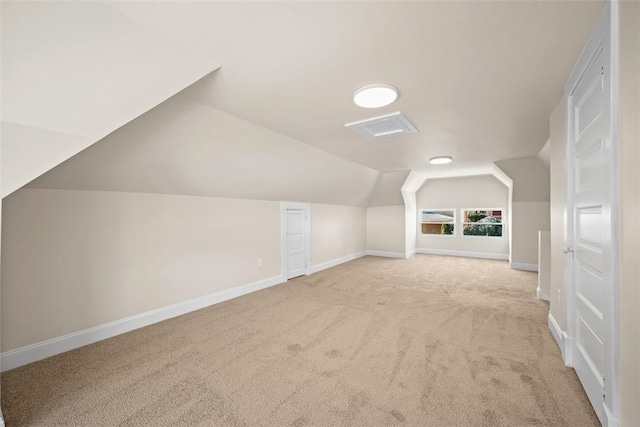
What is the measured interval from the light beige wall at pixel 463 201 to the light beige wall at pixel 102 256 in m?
6.27

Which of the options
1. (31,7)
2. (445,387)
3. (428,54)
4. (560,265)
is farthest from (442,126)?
(31,7)

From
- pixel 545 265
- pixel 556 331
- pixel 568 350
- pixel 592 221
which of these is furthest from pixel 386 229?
pixel 592 221

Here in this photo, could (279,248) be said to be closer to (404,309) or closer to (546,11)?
(404,309)

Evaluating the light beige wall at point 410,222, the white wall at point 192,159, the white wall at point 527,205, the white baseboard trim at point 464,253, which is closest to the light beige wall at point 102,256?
the white wall at point 192,159

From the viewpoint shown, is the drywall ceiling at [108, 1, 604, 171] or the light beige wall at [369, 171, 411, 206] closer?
the drywall ceiling at [108, 1, 604, 171]

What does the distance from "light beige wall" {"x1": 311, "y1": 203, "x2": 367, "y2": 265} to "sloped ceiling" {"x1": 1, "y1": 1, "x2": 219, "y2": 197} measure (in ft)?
13.9

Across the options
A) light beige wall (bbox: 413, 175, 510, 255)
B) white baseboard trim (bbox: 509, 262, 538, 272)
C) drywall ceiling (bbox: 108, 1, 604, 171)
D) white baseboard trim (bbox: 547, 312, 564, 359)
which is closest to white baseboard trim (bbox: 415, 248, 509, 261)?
light beige wall (bbox: 413, 175, 510, 255)

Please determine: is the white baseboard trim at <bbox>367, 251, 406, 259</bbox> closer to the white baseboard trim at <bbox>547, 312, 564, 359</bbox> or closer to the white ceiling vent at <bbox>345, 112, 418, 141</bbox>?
the white baseboard trim at <bbox>547, 312, 564, 359</bbox>

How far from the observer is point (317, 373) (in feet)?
6.66

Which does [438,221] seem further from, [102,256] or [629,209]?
[102,256]

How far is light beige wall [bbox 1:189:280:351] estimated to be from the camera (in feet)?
7.17

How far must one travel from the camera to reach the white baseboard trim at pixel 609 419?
1.32 meters

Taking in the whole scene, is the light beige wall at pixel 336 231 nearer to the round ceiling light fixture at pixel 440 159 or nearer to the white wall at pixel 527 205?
the round ceiling light fixture at pixel 440 159

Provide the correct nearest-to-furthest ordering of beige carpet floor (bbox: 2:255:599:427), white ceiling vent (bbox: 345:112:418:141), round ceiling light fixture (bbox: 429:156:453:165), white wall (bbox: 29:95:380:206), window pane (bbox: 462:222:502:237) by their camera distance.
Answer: beige carpet floor (bbox: 2:255:599:427) < white wall (bbox: 29:95:380:206) < white ceiling vent (bbox: 345:112:418:141) < round ceiling light fixture (bbox: 429:156:453:165) < window pane (bbox: 462:222:502:237)
